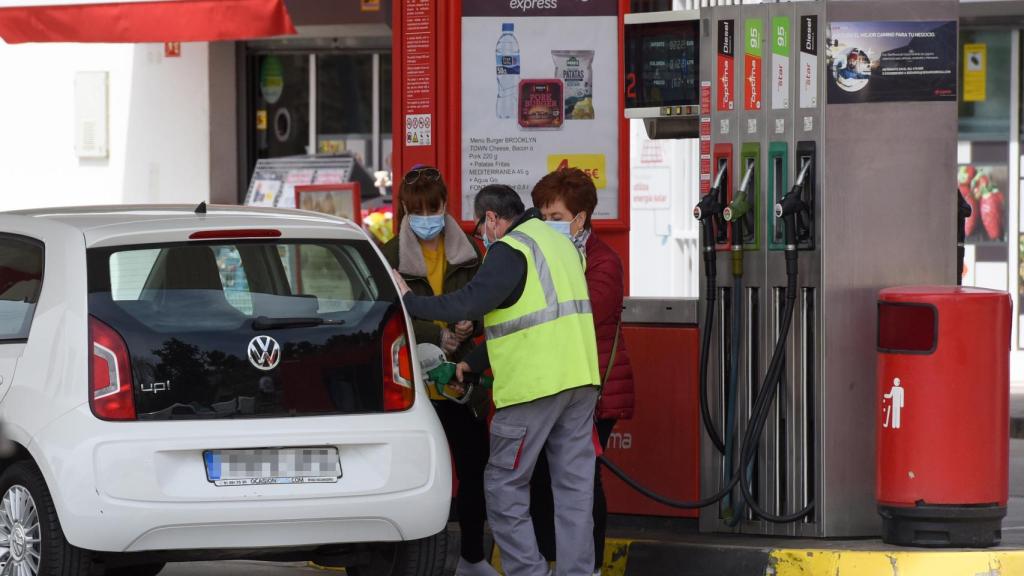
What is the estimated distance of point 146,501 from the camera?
569 centimetres

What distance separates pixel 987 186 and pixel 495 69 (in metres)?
7.31

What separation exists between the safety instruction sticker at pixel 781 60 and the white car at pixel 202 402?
1.97 m

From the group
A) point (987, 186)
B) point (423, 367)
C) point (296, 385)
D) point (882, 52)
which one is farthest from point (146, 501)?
point (987, 186)

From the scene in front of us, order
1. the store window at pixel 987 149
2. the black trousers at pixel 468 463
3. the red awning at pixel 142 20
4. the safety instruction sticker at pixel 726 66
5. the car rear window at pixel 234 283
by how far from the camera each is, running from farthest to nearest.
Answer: the store window at pixel 987 149 < the red awning at pixel 142 20 < the safety instruction sticker at pixel 726 66 < the black trousers at pixel 468 463 < the car rear window at pixel 234 283

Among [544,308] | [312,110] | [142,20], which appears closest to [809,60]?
[544,308]

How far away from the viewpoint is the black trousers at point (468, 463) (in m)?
7.11

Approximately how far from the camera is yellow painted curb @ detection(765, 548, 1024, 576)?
679cm

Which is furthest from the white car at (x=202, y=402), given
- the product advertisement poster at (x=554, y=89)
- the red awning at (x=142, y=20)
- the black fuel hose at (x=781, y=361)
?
the red awning at (x=142, y=20)

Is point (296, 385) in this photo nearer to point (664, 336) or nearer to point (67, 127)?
point (664, 336)

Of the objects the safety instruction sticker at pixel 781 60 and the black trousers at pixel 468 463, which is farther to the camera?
the safety instruction sticker at pixel 781 60

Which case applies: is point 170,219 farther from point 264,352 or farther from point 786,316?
point 786,316

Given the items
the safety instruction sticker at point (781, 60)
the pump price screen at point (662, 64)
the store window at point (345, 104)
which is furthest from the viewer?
the store window at point (345, 104)

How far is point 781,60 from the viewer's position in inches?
285

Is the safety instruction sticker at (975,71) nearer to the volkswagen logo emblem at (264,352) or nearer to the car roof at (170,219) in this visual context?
the car roof at (170,219)
